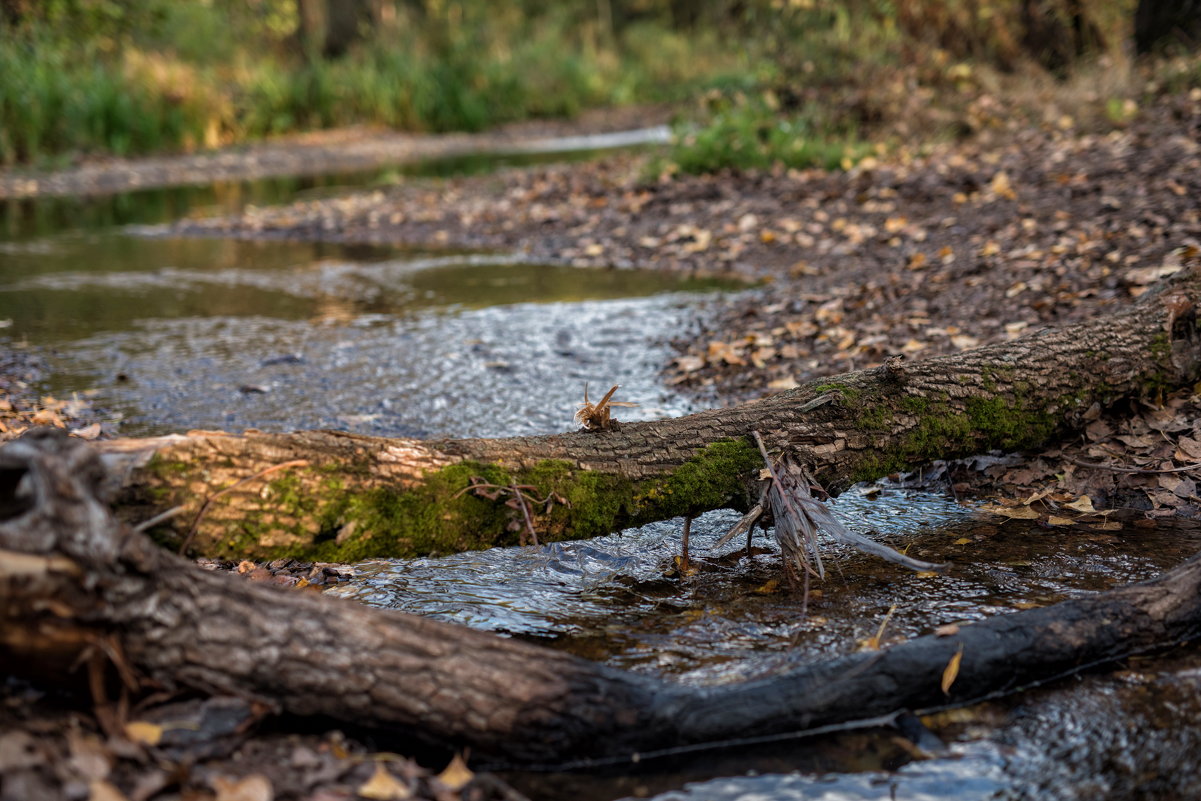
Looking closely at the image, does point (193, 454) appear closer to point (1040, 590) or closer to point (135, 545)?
point (135, 545)

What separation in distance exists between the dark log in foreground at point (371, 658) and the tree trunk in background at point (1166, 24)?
9592 millimetres

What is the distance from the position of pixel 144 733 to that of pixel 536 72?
77.3 feet

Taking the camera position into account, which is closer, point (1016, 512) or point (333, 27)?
point (1016, 512)

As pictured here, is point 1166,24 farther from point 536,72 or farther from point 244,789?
point 536,72

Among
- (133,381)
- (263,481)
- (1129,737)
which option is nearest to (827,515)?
Result: (1129,737)

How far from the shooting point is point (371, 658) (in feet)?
7.15

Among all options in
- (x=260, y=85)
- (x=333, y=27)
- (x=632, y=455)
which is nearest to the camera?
(x=632, y=455)

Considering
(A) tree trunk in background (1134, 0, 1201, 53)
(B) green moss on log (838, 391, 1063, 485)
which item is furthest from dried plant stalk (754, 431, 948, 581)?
(A) tree trunk in background (1134, 0, 1201, 53)

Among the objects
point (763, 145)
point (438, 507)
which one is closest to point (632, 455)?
point (438, 507)

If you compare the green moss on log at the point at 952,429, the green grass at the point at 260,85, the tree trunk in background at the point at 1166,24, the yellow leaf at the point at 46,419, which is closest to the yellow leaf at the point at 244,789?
the green moss on log at the point at 952,429

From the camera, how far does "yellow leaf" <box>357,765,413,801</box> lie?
197 centimetres

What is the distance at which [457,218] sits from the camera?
11.0m

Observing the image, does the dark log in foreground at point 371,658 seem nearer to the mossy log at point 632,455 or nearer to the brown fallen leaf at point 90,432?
the mossy log at point 632,455

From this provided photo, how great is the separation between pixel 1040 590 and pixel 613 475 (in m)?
1.36
